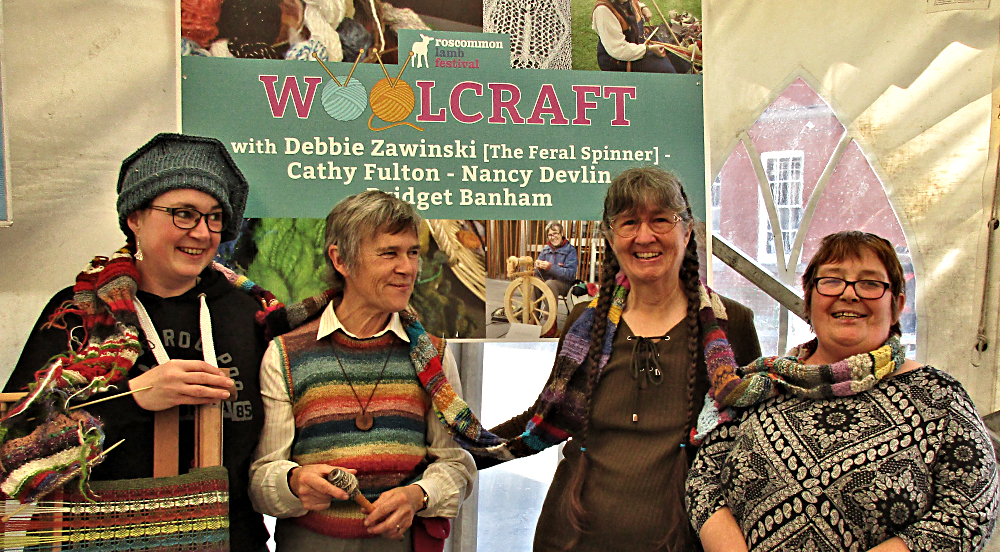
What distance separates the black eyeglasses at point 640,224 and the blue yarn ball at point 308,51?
4.38ft

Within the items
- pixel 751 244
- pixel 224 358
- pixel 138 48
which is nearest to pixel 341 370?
pixel 224 358

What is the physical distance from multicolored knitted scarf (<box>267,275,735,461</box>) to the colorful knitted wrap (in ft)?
1.18

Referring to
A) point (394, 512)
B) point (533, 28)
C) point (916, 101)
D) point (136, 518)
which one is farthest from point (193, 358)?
point (916, 101)

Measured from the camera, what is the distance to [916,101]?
8.89 feet

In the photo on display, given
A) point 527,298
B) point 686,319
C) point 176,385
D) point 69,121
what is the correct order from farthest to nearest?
point 527,298 < point 69,121 < point 686,319 < point 176,385

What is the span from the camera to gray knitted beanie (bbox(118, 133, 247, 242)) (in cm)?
159

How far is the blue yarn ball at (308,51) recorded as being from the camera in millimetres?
2459

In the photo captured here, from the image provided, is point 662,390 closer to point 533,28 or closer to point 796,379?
point 796,379

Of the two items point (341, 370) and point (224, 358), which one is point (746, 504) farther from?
point (224, 358)

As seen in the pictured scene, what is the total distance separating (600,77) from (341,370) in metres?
1.54

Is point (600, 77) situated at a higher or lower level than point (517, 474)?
higher

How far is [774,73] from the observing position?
278cm

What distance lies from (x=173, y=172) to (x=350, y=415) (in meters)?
0.72

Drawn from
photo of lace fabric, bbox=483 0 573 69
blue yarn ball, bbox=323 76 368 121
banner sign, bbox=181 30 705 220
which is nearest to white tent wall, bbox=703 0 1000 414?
banner sign, bbox=181 30 705 220
